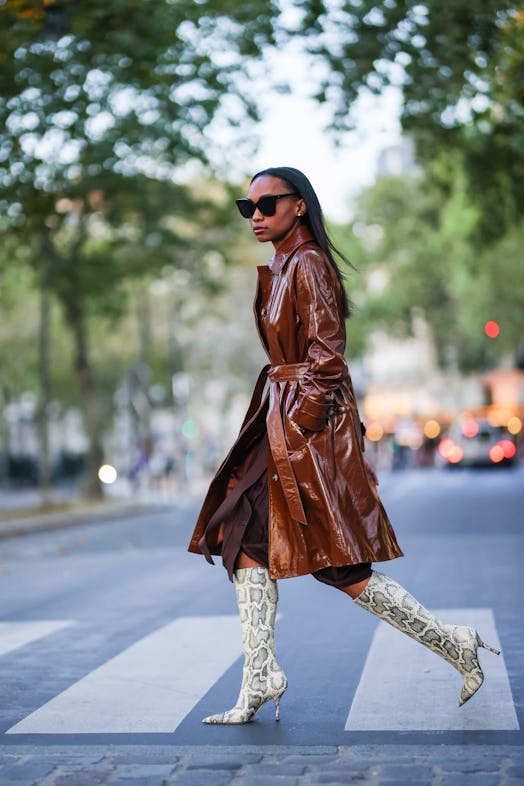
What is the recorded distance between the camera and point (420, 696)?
20.1ft

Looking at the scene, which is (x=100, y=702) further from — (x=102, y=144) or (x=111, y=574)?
(x=102, y=144)

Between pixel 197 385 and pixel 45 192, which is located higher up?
pixel 45 192

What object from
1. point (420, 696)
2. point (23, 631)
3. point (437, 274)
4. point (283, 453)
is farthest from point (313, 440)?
point (437, 274)

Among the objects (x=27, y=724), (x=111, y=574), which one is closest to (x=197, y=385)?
(x=111, y=574)

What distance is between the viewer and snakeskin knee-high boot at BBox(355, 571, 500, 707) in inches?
212

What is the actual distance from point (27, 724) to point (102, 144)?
70.5 feet

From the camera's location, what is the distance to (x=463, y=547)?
15227 millimetres

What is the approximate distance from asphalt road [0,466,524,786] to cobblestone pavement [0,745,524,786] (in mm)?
Answer: 13

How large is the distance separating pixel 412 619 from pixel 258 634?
1.84 feet

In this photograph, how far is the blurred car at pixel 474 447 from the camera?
5303 cm

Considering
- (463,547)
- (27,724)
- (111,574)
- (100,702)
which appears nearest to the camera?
(27,724)

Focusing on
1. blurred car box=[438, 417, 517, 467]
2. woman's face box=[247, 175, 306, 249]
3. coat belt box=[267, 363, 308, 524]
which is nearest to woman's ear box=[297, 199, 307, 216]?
woman's face box=[247, 175, 306, 249]

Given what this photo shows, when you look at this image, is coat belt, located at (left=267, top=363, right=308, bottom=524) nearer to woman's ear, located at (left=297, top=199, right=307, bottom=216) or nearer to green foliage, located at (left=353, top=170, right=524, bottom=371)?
woman's ear, located at (left=297, top=199, right=307, bottom=216)

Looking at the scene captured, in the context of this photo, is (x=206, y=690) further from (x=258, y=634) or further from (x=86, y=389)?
(x=86, y=389)
